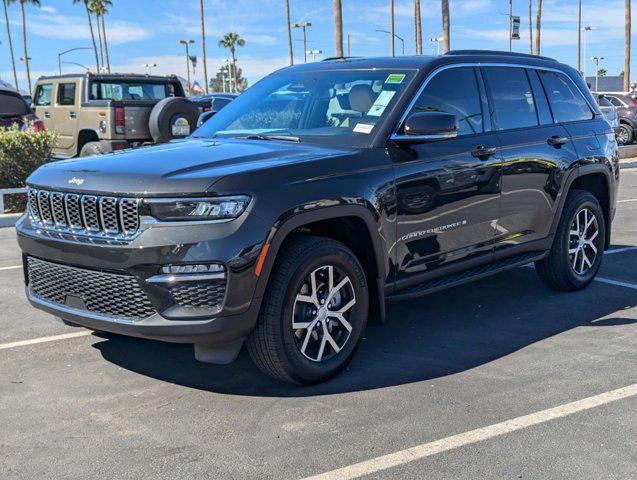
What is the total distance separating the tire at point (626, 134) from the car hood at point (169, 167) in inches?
882

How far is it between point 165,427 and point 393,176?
197cm

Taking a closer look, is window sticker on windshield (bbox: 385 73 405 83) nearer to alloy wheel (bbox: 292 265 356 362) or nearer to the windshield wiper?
the windshield wiper

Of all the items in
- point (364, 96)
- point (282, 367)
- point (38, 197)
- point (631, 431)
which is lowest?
point (631, 431)

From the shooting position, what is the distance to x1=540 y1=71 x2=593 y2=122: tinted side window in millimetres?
6355

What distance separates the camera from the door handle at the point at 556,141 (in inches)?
238

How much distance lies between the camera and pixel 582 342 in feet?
16.9

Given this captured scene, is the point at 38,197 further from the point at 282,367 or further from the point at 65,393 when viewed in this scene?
the point at 282,367

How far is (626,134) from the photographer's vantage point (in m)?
24.8

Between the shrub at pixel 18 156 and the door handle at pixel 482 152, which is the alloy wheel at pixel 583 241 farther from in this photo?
the shrub at pixel 18 156

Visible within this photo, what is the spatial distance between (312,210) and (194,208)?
667 millimetres

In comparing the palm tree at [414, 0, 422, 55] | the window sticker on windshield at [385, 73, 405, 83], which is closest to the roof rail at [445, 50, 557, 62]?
the window sticker on windshield at [385, 73, 405, 83]

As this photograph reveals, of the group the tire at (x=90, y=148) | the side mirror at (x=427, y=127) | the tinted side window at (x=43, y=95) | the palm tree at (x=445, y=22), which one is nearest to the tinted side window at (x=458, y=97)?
the side mirror at (x=427, y=127)

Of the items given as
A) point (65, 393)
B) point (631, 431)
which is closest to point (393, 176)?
Answer: point (631, 431)

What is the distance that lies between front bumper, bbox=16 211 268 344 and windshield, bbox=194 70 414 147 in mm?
1249
